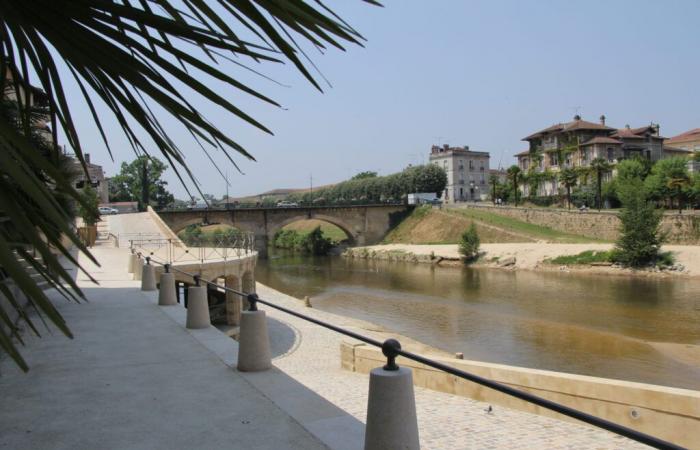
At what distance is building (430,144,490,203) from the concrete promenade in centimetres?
9853

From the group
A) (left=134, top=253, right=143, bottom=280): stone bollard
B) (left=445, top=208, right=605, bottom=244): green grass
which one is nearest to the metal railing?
(left=134, top=253, right=143, bottom=280): stone bollard

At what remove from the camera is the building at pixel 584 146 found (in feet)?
248

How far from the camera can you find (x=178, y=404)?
631cm

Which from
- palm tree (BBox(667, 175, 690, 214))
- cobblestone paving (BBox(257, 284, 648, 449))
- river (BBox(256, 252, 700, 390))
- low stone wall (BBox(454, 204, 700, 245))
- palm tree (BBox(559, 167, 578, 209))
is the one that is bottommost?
river (BBox(256, 252, 700, 390))

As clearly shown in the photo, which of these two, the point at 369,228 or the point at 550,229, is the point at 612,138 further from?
the point at 369,228

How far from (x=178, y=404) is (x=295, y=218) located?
67.7 m

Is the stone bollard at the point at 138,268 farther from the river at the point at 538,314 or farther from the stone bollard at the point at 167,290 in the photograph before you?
the river at the point at 538,314

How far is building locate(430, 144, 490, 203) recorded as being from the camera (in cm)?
11050

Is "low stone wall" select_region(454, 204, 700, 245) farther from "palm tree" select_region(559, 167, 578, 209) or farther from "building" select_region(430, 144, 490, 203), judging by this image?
"building" select_region(430, 144, 490, 203)

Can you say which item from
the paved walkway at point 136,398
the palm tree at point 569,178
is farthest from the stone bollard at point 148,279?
the palm tree at point 569,178

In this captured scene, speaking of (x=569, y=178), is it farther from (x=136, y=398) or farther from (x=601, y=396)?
(x=136, y=398)

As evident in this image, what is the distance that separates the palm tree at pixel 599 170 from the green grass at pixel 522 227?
703 cm

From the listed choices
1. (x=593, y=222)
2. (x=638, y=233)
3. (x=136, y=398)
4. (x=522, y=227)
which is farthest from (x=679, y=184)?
(x=136, y=398)

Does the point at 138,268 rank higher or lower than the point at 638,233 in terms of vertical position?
lower
